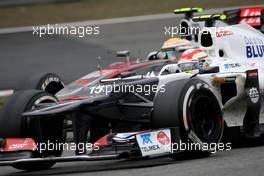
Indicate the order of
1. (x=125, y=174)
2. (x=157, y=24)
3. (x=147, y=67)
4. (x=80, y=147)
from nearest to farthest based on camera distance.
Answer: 1. (x=125, y=174)
2. (x=80, y=147)
3. (x=147, y=67)
4. (x=157, y=24)

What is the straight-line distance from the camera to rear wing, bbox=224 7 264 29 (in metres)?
12.4

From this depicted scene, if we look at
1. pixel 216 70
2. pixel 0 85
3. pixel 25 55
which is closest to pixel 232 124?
pixel 216 70

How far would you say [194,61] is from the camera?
1007 centimetres

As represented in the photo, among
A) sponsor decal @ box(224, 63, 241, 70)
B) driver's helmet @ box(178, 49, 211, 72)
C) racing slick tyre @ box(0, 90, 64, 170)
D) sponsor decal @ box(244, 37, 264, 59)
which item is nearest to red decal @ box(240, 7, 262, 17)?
sponsor decal @ box(244, 37, 264, 59)

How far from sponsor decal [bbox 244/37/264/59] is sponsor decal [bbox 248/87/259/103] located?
1.02 metres

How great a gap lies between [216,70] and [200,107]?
2.51 feet

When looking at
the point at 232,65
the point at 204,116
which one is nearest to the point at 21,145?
the point at 204,116

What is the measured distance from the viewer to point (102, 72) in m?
13.2

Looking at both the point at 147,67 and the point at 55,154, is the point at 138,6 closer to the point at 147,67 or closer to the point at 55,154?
the point at 147,67

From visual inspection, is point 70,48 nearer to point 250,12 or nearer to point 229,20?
point 229,20

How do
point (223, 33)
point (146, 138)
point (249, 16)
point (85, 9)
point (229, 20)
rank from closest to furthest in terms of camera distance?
point (146, 138) → point (223, 33) → point (249, 16) → point (229, 20) → point (85, 9)

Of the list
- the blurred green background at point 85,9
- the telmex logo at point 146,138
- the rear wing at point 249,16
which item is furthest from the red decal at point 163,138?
the blurred green background at point 85,9

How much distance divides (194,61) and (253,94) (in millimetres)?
948

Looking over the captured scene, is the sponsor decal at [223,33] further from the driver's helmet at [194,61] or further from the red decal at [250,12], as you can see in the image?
the red decal at [250,12]
